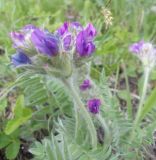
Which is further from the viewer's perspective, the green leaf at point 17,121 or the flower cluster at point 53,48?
the green leaf at point 17,121

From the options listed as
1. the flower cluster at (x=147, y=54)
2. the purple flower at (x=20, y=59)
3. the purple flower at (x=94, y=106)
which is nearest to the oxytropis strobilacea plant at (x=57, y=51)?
the purple flower at (x=20, y=59)

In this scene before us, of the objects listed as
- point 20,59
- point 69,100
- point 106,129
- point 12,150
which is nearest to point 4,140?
point 12,150

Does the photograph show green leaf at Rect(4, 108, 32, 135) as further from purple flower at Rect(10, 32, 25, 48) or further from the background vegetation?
purple flower at Rect(10, 32, 25, 48)

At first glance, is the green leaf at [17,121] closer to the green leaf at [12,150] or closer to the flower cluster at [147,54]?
the green leaf at [12,150]

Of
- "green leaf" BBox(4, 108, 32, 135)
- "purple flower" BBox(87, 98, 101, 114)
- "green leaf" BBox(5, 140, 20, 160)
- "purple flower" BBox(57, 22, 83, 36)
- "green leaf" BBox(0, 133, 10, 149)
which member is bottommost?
"green leaf" BBox(5, 140, 20, 160)

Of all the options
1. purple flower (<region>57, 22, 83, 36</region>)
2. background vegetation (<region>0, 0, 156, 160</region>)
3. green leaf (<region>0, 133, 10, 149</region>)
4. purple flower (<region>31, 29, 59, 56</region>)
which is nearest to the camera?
purple flower (<region>31, 29, 59, 56</region>)

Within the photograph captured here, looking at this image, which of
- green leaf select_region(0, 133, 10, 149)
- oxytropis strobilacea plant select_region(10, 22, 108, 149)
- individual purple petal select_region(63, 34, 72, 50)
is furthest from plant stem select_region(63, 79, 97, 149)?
green leaf select_region(0, 133, 10, 149)

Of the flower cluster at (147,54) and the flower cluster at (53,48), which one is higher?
the flower cluster at (53,48)

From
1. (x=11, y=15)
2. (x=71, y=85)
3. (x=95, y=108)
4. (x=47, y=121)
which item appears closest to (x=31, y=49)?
(x=71, y=85)
